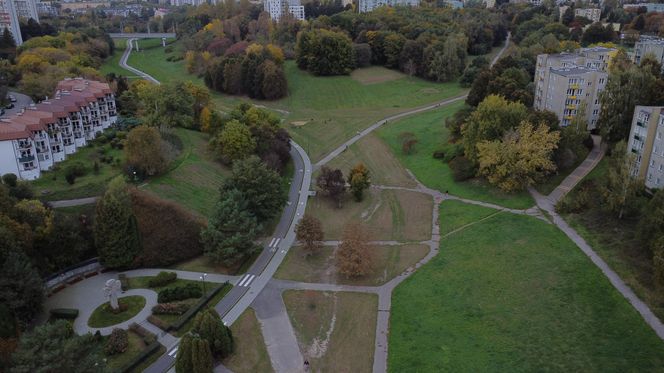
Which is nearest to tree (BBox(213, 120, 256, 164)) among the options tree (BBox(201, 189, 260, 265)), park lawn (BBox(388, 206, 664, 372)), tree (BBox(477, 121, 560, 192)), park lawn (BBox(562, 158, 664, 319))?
tree (BBox(201, 189, 260, 265))

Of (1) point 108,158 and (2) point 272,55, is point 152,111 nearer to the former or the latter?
(1) point 108,158

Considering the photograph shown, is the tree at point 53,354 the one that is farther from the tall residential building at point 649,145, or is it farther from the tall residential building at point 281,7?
the tall residential building at point 281,7

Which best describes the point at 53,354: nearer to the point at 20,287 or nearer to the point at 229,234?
the point at 20,287

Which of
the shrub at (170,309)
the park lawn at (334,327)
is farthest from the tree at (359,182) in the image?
the shrub at (170,309)

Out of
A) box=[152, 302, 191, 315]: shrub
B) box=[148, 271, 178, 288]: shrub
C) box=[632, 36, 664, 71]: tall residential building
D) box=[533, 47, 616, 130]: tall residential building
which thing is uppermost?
box=[632, 36, 664, 71]: tall residential building

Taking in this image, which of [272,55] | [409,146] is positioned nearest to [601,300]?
[409,146]

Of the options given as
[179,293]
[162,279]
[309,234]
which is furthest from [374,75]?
[179,293]

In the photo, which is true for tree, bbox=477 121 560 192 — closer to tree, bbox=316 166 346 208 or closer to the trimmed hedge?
tree, bbox=316 166 346 208
